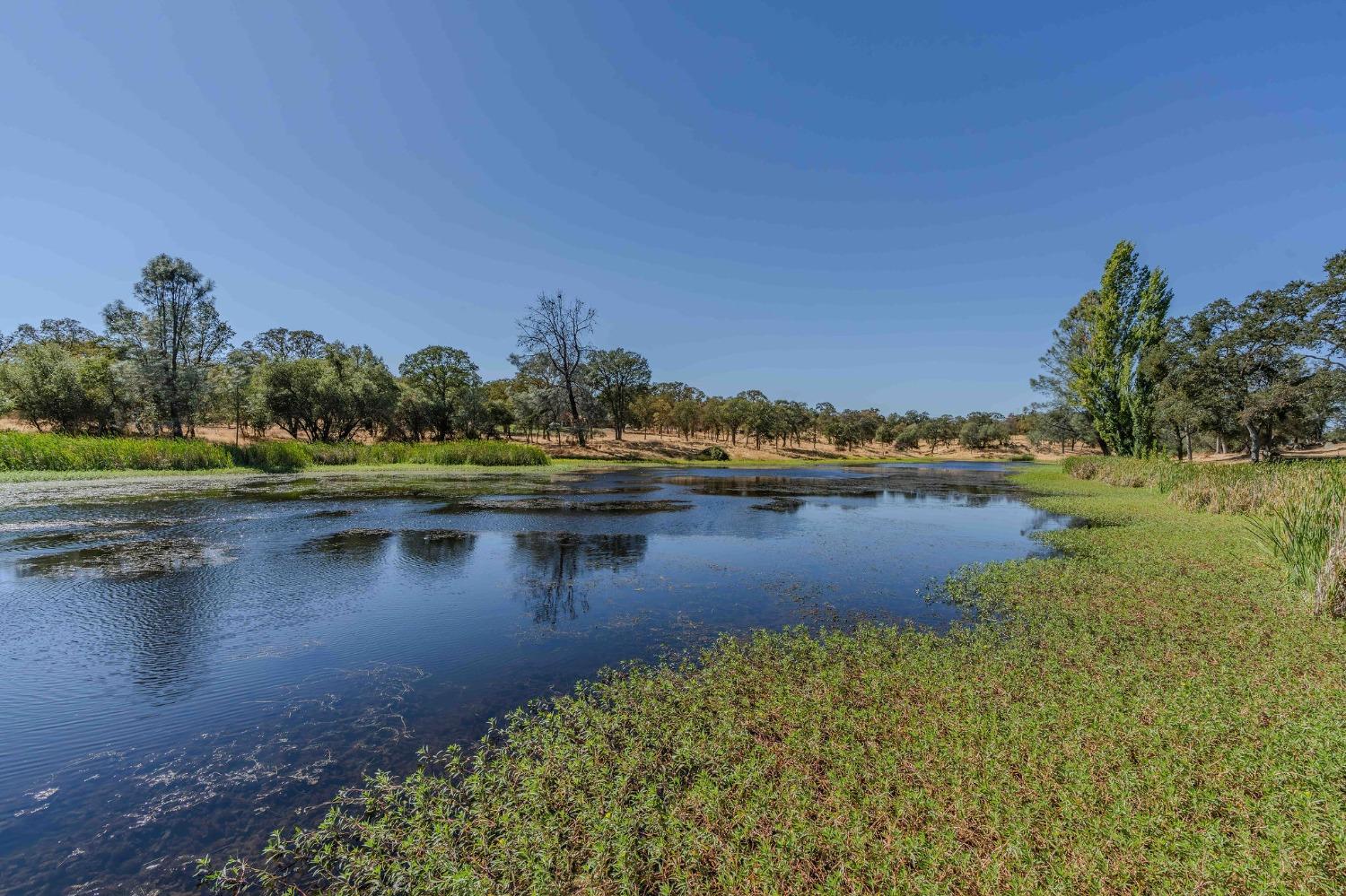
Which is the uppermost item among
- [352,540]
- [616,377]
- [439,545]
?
[616,377]

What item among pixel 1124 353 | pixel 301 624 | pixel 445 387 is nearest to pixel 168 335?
pixel 445 387

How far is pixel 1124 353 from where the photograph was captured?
49.4m

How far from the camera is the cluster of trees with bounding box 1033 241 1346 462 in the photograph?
126 feet

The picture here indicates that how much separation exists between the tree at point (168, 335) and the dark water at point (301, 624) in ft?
103

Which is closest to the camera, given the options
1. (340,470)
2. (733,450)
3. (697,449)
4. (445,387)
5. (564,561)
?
(564,561)

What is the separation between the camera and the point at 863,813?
4.63m

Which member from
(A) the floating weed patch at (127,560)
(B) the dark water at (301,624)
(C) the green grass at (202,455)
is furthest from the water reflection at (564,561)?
(C) the green grass at (202,455)

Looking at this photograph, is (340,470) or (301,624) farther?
(340,470)

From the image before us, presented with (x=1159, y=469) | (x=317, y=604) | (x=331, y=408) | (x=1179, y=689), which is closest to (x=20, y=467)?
(x=331, y=408)

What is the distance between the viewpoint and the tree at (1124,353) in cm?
4741

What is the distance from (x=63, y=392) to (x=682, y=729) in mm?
80992

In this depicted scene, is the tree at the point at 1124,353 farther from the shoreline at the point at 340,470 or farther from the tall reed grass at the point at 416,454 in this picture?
the tall reed grass at the point at 416,454

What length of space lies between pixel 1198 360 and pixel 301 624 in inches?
2475

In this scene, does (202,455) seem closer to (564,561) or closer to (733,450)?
(564,561)
